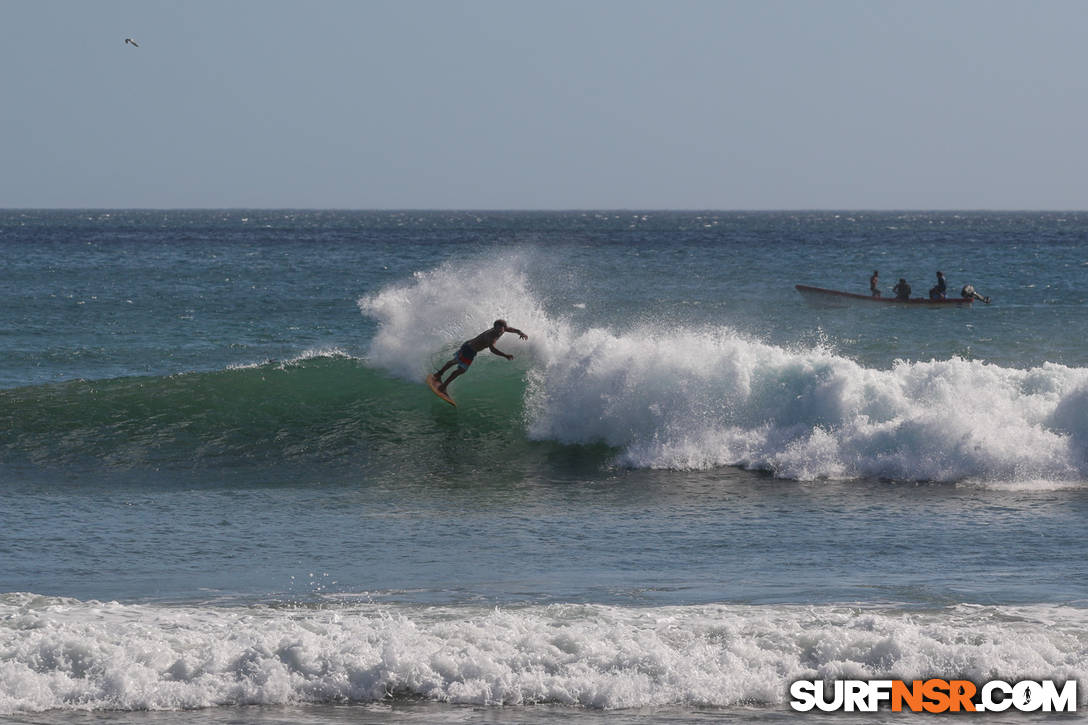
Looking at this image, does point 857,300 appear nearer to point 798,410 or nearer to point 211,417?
point 798,410

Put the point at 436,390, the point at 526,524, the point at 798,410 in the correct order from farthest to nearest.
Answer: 1. the point at 436,390
2. the point at 798,410
3. the point at 526,524

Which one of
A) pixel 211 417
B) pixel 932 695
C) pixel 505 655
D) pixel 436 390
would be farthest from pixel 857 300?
pixel 505 655

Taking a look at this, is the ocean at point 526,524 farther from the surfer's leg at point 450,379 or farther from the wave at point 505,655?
the surfer's leg at point 450,379

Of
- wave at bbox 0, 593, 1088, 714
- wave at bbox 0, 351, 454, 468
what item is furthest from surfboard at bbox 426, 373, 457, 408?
wave at bbox 0, 593, 1088, 714

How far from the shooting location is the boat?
36875mm

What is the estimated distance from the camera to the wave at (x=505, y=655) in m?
8.00

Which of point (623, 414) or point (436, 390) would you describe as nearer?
point (623, 414)

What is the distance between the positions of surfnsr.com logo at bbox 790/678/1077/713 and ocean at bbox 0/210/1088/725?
0.12m

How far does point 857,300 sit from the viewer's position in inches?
1532

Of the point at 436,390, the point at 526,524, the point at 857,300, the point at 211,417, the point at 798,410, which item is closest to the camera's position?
the point at 526,524

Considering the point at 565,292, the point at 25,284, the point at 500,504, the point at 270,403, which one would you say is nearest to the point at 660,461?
the point at 500,504

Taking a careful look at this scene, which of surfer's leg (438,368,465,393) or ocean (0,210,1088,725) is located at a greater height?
surfer's leg (438,368,465,393)

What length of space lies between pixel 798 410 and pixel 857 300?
22942 millimetres

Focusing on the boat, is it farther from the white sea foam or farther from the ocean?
→ the white sea foam
